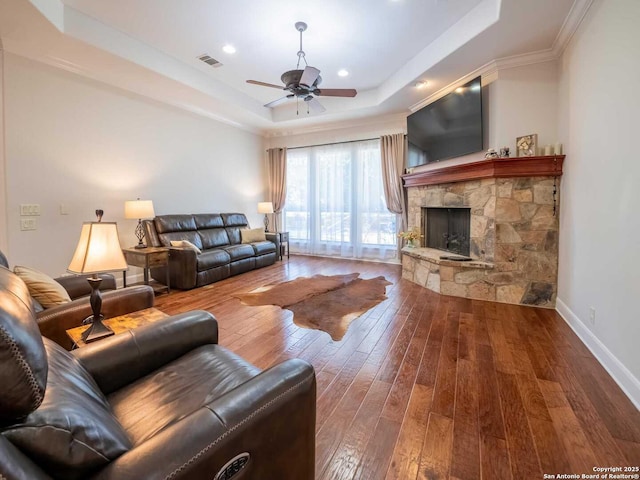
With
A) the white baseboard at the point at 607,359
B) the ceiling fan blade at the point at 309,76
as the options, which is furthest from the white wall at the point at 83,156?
the white baseboard at the point at 607,359

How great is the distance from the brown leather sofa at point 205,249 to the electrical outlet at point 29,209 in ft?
3.95

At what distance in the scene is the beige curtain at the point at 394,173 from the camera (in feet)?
18.6

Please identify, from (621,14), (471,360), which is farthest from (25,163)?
(621,14)

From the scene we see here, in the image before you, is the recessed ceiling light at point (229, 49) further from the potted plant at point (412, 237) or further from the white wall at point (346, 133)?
the potted plant at point (412, 237)

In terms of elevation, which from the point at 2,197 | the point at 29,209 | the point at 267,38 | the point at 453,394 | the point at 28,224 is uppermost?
the point at 267,38

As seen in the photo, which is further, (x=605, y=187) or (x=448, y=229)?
(x=448, y=229)

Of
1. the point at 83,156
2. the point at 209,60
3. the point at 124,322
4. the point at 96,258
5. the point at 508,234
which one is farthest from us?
the point at 209,60

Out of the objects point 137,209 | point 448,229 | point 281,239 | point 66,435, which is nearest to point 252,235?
point 281,239

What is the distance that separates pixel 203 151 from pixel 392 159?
3.55 meters

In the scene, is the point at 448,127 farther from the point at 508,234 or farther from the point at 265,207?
the point at 265,207

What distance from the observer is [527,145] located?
348 cm

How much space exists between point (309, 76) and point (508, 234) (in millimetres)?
2884

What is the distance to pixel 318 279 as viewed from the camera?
4773 millimetres

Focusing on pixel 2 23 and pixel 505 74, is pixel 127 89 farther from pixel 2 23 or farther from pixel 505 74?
pixel 505 74
